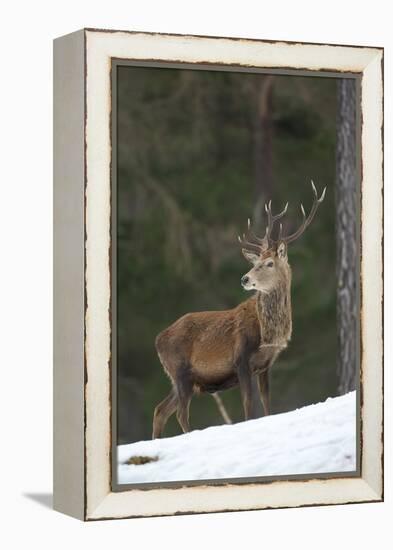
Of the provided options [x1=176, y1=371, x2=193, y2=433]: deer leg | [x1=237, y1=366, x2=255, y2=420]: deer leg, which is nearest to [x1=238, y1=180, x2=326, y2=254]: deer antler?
[x1=237, y1=366, x2=255, y2=420]: deer leg

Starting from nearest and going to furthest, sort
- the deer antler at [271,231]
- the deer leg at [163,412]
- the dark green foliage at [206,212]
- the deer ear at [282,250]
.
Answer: the dark green foliage at [206,212] < the deer leg at [163,412] < the deer antler at [271,231] < the deer ear at [282,250]

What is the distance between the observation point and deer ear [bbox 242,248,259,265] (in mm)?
9945

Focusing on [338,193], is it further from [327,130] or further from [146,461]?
[146,461]

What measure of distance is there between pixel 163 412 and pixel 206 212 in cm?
120

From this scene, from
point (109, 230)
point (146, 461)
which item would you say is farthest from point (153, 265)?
point (146, 461)

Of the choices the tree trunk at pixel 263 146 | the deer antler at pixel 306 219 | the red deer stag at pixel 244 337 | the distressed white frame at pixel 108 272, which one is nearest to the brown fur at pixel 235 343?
the red deer stag at pixel 244 337

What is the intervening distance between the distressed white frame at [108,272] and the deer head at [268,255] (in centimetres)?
51

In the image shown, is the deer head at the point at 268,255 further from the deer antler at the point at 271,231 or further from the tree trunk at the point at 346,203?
the tree trunk at the point at 346,203

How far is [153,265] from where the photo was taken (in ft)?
31.7

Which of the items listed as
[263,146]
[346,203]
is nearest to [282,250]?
[346,203]

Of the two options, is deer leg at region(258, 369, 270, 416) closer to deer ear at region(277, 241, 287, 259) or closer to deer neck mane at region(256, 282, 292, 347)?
deer neck mane at region(256, 282, 292, 347)

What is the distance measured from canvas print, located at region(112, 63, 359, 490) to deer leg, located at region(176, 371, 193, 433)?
0.04 ft

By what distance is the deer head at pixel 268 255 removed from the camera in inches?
392

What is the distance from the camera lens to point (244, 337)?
10.0 meters
